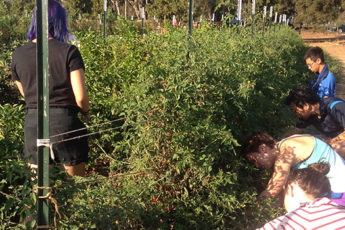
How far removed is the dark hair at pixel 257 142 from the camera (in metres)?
3.06

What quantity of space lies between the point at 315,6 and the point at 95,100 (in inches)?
1499

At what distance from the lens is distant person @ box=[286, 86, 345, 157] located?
154 inches

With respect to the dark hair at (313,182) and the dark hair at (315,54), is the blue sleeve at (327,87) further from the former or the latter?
the dark hair at (313,182)

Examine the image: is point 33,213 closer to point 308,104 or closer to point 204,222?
point 204,222

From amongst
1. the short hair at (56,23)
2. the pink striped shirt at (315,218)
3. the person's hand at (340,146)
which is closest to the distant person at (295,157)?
the person's hand at (340,146)

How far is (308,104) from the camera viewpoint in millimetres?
4055

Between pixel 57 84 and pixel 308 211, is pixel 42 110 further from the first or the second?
pixel 308 211

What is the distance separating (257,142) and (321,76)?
242 centimetres

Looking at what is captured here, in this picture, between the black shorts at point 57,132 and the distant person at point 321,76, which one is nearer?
the black shorts at point 57,132

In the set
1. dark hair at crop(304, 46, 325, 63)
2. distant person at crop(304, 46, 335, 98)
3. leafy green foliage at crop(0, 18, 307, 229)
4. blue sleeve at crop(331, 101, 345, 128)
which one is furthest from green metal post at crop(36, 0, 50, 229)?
dark hair at crop(304, 46, 325, 63)

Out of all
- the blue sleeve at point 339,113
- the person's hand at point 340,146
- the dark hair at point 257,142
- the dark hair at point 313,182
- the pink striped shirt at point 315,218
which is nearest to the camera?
the pink striped shirt at point 315,218

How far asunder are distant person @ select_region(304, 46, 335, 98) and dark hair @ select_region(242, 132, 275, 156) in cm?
212

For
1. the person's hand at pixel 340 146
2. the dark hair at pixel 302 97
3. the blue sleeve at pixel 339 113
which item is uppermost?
the dark hair at pixel 302 97

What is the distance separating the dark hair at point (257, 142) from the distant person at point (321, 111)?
1.10m
